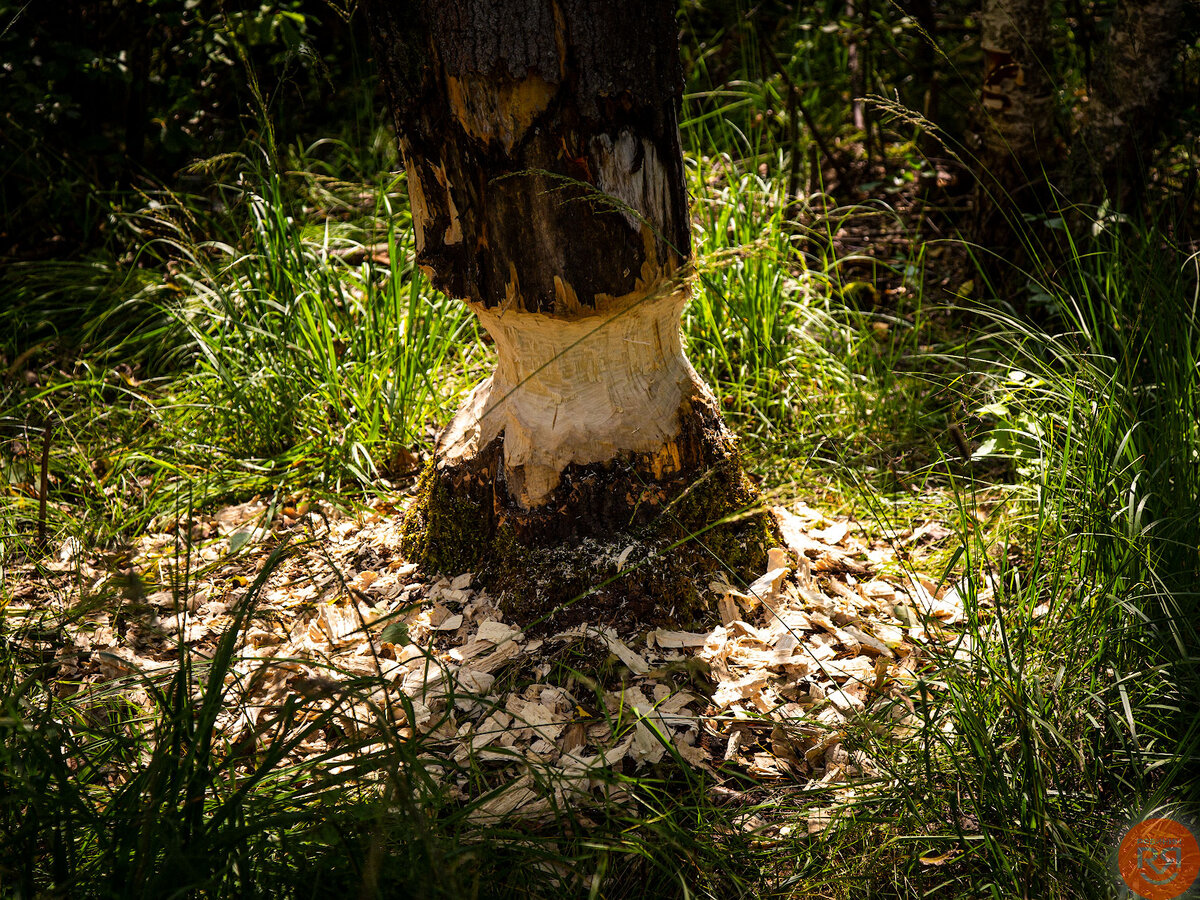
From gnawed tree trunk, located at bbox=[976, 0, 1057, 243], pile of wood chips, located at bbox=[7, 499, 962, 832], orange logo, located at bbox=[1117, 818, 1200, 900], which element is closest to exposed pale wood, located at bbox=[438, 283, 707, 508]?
pile of wood chips, located at bbox=[7, 499, 962, 832]

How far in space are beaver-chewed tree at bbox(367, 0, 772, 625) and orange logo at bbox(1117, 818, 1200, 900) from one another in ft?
2.71

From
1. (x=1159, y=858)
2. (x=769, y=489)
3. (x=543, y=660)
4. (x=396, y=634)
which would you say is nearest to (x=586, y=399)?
(x=543, y=660)

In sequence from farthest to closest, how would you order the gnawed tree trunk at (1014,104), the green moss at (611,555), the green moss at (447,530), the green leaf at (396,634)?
the gnawed tree trunk at (1014,104)
the green moss at (447,530)
the green moss at (611,555)
the green leaf at (396,634)

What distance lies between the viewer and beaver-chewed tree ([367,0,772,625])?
5.72ft

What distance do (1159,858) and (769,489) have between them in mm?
1397

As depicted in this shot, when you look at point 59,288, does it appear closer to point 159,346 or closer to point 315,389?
point 159,346

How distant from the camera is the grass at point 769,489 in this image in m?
1.38

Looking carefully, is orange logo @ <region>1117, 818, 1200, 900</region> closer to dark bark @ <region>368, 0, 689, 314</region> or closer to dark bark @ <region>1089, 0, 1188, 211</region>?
dark bark @ <region>368, 0, 689, 314</region>

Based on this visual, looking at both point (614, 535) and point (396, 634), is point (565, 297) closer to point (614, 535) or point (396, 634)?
point (614, 535)

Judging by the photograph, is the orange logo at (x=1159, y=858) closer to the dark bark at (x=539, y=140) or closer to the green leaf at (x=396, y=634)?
the green leaf at (x=396, y=634)

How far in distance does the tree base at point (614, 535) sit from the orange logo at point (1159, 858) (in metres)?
0.96

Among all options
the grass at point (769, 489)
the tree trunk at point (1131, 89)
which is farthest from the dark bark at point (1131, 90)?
the grass at point (769, 489)

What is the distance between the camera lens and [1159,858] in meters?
1.41

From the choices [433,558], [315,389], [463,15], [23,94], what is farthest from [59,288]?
[463,15]
